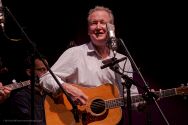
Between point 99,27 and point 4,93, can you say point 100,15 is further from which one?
point 4,93

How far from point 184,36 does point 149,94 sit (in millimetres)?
2307

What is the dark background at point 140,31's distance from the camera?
17.5ft

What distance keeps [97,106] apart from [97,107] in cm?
1

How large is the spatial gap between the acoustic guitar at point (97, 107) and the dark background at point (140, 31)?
1661 millimetres

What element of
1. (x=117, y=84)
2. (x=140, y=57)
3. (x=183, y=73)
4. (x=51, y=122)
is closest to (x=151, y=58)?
(x=140, y=57)

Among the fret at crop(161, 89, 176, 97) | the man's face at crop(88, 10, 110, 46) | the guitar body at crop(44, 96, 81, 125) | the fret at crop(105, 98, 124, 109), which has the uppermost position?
the man's face at crop(88, 10, 110, 46)

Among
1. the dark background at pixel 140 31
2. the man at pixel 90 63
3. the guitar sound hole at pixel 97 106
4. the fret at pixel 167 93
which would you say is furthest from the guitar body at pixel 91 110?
the dark background at pixel 140 31

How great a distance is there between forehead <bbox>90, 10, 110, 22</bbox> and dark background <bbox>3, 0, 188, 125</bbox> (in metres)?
1.45

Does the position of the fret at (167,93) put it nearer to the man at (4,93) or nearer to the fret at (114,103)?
Answer: the fret at (114,103)

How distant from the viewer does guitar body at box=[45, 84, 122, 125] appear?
362 centimetres

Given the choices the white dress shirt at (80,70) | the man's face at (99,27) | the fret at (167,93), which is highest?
the man's face at (99,27)

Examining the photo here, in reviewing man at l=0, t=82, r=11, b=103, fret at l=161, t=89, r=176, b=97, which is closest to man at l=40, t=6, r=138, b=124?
fret at l=161, t=89, r=176, b=97

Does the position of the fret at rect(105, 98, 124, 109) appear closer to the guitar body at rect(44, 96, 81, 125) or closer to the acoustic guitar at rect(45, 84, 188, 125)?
the acoustic guitar at rect(45, 84, 188, 125)

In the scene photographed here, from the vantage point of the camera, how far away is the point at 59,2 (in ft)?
18.2
